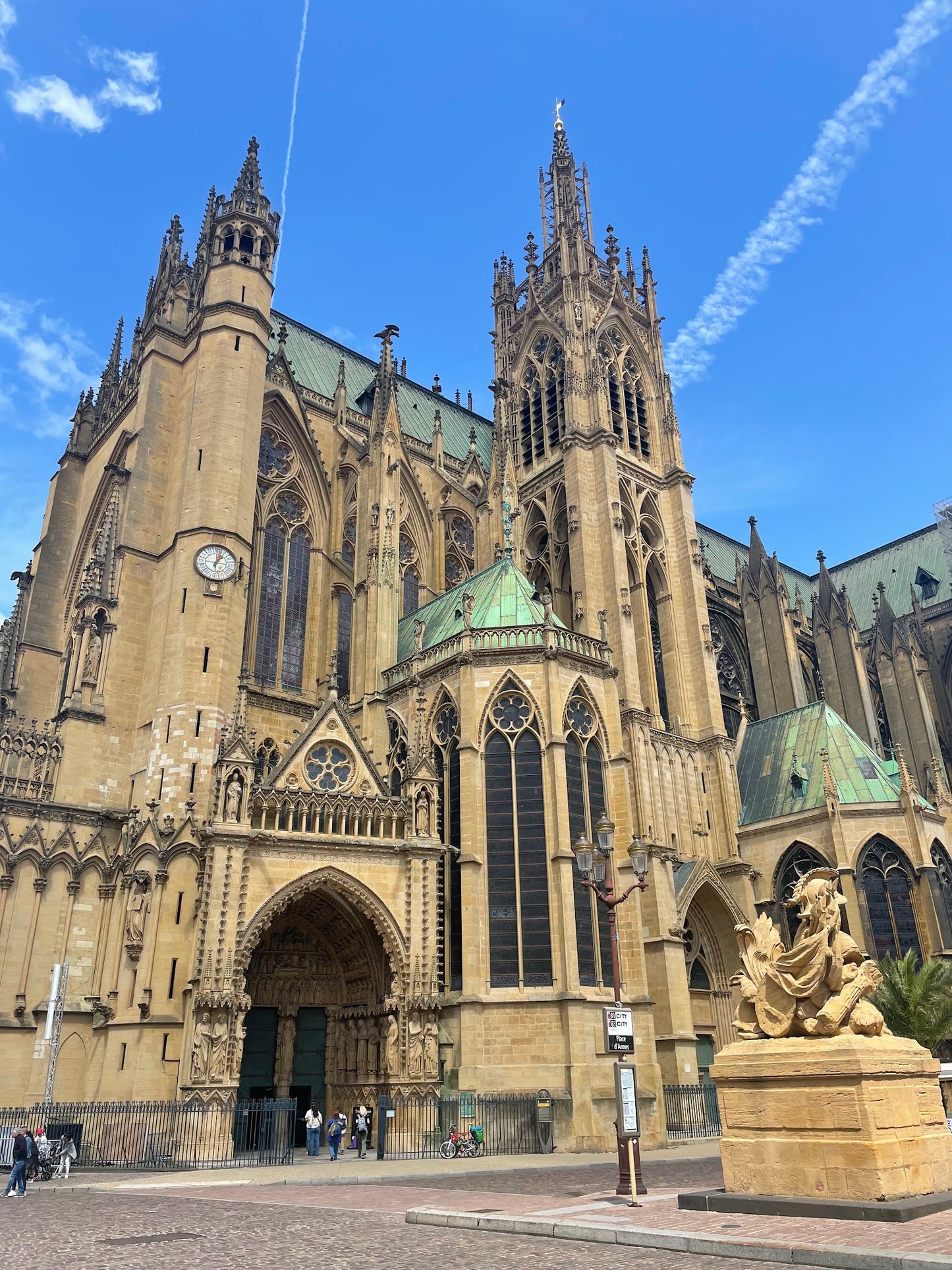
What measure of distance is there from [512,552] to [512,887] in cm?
1364

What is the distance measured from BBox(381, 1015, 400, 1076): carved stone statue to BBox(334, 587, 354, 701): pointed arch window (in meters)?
13.6

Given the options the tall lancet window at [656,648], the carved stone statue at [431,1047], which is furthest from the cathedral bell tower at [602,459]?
the carved stone statue at [431,1047]

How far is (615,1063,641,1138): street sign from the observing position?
44.3ft

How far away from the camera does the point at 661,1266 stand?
27.8ft

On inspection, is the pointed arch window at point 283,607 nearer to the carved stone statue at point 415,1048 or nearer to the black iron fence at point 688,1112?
the carved stone statue at point 415,1048

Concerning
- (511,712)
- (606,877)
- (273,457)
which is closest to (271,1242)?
(606,877)

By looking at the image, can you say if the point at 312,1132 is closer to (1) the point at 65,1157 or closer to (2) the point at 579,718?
(1) the point at 65,1157

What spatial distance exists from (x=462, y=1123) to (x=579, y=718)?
12.2 m

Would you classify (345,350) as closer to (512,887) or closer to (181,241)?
(181,241)

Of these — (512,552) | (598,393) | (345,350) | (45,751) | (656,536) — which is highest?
(345,350)

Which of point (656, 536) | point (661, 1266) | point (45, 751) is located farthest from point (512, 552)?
point (661, 1266)

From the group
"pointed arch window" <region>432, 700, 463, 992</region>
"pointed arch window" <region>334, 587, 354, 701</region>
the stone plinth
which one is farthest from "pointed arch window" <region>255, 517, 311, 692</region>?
the stone plinth

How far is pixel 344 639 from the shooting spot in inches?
1492

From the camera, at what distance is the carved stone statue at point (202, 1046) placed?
73.6 ft
